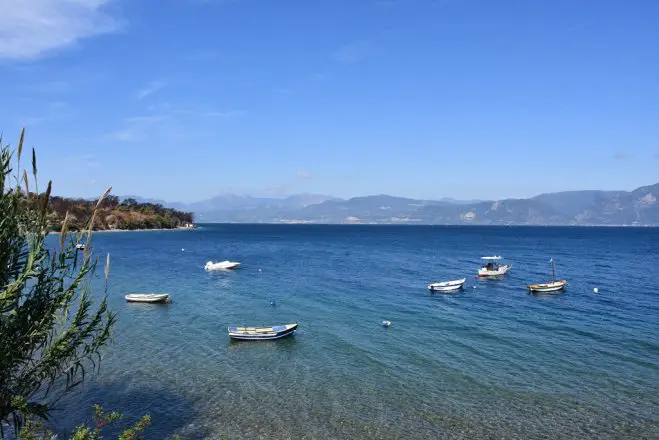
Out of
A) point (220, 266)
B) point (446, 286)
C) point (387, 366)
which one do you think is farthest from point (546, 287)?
point (220, 266)

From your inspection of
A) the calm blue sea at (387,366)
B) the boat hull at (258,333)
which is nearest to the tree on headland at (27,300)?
the calm blue sea at (387,366)

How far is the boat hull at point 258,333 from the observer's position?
122 feet

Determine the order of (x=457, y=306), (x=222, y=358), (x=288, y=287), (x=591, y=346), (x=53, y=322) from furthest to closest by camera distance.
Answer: (x=288, y=287), (x=457, y=306), (x=591, y=346), (x=222, y=358), (x=53, y=322)

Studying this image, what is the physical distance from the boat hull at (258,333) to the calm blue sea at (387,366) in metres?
0.64

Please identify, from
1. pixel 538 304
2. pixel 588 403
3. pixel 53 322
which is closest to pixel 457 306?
pixel 538 304

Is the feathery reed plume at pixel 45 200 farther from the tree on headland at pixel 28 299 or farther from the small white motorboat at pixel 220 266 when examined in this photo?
the small white motorboat at pixel 220 266

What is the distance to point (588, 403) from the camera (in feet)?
84.4

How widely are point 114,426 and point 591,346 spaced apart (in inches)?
1341

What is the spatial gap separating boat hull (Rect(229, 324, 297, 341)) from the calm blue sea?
64 cm

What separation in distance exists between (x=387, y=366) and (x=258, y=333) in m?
11.2

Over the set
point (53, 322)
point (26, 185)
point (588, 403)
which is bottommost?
point (588, 403)

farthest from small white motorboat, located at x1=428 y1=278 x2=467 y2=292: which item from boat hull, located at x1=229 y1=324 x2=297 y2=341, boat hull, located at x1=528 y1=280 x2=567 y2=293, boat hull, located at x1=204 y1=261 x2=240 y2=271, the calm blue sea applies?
boat hull, located at x1=204 y1=261 x2=240 y2=271

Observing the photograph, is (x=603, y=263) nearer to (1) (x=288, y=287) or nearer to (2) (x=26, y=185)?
(1) (x=288, y=287)

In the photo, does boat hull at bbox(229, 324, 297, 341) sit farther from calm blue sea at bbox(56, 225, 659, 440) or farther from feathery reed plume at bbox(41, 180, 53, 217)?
feathery reed plume at bbox(41, 180, 53, 217)
